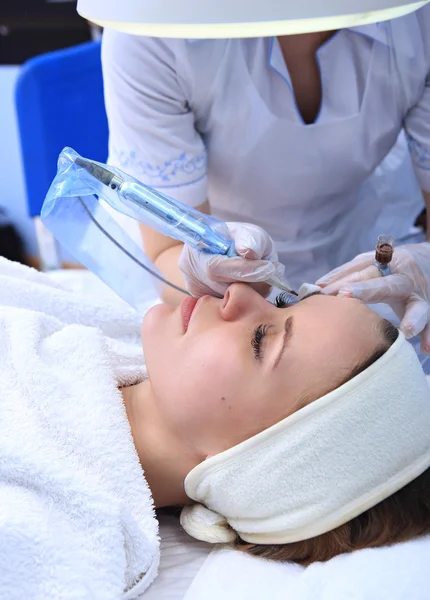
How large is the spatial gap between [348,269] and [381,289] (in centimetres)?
8

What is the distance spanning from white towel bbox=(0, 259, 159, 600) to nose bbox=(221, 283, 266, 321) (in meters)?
0.22

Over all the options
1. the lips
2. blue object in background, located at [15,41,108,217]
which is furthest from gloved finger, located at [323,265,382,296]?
blue object in background, located at [15,41,108,217]

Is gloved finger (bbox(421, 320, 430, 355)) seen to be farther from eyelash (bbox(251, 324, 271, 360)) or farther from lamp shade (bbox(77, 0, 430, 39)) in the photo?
lamp shade (bbox(77, 0, 430, 39))

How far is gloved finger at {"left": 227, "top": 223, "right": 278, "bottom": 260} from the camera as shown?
1.14 metres

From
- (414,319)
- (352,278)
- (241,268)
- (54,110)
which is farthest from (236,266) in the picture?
(54,110)

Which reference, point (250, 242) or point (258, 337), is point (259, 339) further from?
point (250, 242)

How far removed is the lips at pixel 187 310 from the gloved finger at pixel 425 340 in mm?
397

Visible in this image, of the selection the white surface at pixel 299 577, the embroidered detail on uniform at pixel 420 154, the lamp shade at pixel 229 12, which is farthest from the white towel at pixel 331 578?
the embroidered detail on uniform at pixel 420 154

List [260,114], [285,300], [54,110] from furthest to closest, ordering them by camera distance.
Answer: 1. [54,110]
2. [260,114]
3. [285,300]

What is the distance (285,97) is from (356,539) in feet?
2.79

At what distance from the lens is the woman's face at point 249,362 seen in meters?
1.03

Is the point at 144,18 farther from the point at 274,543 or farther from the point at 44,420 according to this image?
the point at 274,543

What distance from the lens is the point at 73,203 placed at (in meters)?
1.20

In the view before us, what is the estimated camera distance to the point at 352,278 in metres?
1.22
